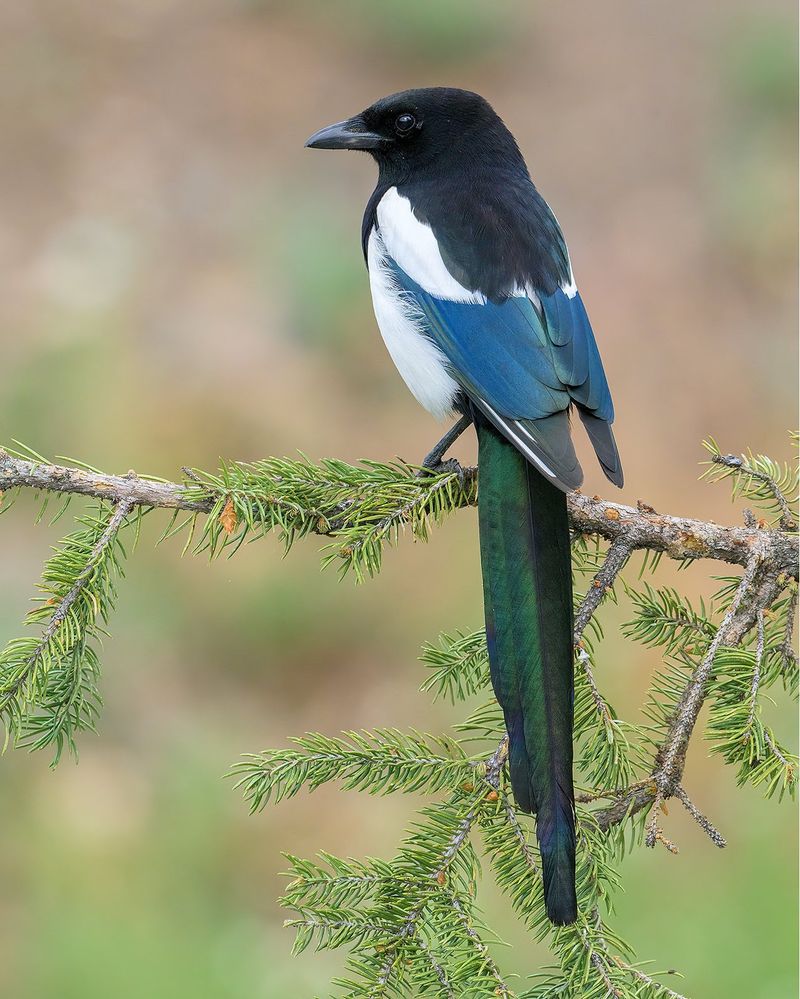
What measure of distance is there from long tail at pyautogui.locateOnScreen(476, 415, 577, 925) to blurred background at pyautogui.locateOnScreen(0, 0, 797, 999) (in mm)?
1060

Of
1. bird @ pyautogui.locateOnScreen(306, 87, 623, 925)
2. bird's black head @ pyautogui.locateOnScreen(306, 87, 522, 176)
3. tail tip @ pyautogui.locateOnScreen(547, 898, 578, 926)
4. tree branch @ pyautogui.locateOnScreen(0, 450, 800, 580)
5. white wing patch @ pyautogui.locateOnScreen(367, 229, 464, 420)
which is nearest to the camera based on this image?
tail tip @ pyautogui.locateOnScreen(547, 898, 578, 926)

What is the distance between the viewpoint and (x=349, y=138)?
6.18 ft

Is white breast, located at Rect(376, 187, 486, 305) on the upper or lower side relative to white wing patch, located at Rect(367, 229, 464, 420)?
upper

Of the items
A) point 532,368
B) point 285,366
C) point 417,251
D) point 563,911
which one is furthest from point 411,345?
point 285,366

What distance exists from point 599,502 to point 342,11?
3.63 m

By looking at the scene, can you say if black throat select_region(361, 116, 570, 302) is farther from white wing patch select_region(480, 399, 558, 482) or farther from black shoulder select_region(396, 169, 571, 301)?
white wing patch select_region(480, 399, 558, 482)

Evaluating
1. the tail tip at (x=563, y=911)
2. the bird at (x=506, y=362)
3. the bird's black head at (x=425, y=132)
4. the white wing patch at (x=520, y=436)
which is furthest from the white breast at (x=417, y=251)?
the tail tip at (x=563, y=911)

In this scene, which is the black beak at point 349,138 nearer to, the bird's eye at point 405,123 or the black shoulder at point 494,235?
the bird's eye at point 405,123

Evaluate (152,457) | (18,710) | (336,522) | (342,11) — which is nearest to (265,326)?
(152,457)

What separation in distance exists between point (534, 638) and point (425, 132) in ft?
3.22

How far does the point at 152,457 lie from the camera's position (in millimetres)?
2951

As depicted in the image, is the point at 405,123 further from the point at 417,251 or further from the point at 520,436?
the point at 520,436

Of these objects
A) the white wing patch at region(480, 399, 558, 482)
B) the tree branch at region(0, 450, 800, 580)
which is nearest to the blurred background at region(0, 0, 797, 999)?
the tree branch at region(0, 450, 800, 580)

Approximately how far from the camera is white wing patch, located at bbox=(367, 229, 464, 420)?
5.41ft
